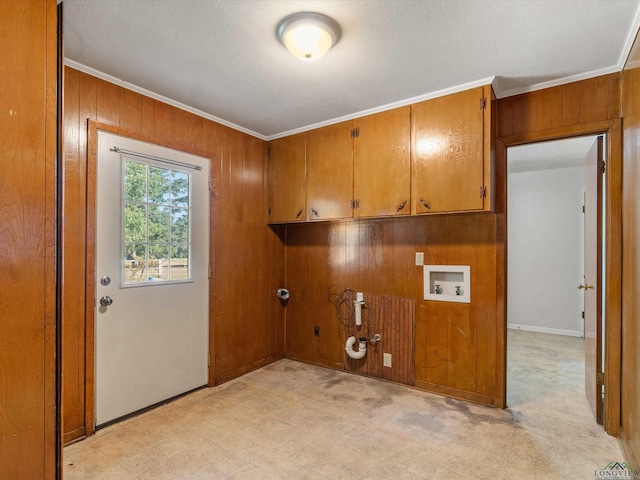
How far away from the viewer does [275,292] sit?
3.86 m

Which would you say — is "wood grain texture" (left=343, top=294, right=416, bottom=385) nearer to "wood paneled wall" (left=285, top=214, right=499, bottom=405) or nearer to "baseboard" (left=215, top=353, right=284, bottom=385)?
"wood paneled wall" (left=285, top=214, right=499, bottom=405)

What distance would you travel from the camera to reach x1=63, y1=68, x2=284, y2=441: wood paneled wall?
87.7 inches

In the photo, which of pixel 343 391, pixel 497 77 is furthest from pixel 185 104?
pixel 343 391

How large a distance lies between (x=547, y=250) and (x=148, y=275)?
5.37 meters

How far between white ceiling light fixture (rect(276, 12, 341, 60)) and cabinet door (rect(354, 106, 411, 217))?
1.07 metres

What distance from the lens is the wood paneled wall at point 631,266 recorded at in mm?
1861

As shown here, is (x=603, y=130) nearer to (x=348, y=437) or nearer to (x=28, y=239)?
(x=348, y=437)

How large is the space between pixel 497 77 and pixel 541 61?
28 centimetres

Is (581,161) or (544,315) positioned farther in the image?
(544,315)

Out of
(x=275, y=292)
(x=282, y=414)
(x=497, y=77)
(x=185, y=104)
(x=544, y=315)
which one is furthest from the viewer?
(x=544, y=315)

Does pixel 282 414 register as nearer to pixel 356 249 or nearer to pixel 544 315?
pixel 356 249

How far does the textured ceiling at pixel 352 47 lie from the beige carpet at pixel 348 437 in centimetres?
244

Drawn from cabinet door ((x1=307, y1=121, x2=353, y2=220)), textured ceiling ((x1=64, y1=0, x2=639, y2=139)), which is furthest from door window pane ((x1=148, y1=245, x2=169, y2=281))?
cabinet door ((x1=307, y1=121, x2=353, y2=220))

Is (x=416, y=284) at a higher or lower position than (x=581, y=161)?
lower
